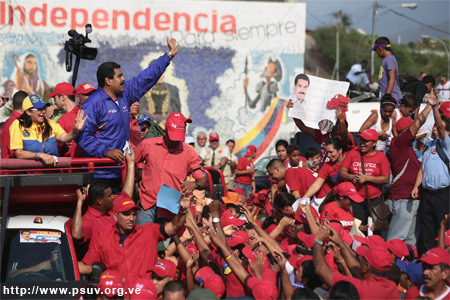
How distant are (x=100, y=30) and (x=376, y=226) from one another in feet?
56.9

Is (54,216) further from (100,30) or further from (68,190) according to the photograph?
(100,30)

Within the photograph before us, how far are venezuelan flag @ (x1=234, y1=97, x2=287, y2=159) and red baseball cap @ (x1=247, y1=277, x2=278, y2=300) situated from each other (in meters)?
18.0

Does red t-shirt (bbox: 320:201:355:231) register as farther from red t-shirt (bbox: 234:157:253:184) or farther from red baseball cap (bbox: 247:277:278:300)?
red t-shirt (bbox: 234:157:253:184)

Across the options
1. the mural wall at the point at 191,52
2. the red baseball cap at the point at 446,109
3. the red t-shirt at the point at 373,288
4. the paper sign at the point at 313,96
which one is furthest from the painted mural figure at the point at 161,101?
the red t-shirt at the point at 373,288

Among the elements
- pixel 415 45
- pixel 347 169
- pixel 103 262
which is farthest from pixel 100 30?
pixel 415 45

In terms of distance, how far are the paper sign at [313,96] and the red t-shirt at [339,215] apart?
60.0 inches

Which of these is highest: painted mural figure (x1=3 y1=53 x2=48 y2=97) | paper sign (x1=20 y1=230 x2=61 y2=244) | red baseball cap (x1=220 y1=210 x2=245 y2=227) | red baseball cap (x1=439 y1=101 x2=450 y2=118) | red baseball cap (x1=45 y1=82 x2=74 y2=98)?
painted mural figure (x1=3 y1=53 x2=48 y2=97)

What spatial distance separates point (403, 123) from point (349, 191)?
6.25ft

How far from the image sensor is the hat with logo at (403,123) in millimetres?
8875

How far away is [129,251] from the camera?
5.77 metres

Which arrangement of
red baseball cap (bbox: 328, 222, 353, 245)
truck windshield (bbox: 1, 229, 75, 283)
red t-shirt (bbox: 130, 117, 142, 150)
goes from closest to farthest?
truck windshield (bbox: 1, 229, 75, 283)
red baseball cap (bbox: 328, 222, 353, 245)
red t-shirt (bbox: 130, 117, 142, 150)

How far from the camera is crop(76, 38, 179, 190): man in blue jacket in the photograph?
6.62 m

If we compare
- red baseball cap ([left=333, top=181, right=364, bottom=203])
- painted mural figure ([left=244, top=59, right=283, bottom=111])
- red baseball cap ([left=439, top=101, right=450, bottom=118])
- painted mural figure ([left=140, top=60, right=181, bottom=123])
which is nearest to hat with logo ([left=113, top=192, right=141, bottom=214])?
red baseball cap ([left=333, top=181, right=364, bottom=203])

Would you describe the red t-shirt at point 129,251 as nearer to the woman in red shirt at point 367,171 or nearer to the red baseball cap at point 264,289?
the red baseball cap at point 264,289
